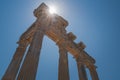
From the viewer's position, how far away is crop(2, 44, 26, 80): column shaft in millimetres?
20944

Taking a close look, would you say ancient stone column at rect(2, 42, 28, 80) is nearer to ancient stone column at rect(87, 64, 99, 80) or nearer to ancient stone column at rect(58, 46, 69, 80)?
ancient stone column at rect(58, 46, 69, 80)

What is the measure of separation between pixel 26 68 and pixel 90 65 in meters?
16.1

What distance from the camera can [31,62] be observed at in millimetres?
16547

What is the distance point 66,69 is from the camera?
21.2 meters

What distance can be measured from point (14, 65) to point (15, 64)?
0.74ft

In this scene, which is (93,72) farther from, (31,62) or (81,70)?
(31,62)

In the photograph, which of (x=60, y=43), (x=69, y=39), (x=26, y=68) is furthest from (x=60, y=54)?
(x=26, y=68)

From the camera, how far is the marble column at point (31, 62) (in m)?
15.3

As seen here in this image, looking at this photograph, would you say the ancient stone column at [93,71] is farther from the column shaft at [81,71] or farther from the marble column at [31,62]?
the marble column at [31,62]

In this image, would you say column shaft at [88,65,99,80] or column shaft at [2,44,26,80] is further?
column shaft at [88,65,99,80]

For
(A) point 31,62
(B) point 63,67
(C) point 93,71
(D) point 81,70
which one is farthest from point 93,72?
(A) point 31,62

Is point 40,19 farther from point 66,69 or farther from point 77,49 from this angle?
point 77,49

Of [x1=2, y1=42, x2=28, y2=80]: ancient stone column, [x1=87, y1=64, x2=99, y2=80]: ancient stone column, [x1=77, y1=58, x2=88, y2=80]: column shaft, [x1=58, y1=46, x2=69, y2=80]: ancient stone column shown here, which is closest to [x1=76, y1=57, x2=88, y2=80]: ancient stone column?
[x1=77, y1=58, x2=88, y2=80]: column shaft

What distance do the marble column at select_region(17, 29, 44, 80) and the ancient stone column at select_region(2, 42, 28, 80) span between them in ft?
15.8
